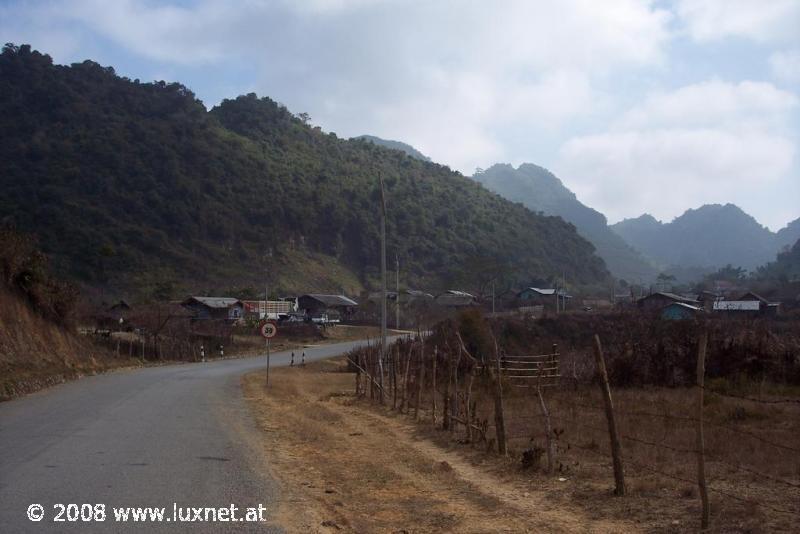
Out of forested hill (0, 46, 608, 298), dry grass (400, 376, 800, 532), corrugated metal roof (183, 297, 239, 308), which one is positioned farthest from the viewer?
forested hill (0, 46, 608, 298)

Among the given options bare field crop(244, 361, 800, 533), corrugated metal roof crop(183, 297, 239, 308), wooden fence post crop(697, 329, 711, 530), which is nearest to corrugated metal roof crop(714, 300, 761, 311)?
corrugated metal roof crop(183, 297, 239, 308)

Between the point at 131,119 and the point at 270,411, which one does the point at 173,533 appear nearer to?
the point at 270,411

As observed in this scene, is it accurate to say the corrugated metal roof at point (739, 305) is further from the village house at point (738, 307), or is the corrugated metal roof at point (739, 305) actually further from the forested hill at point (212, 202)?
the forested hill at point (212, 202)

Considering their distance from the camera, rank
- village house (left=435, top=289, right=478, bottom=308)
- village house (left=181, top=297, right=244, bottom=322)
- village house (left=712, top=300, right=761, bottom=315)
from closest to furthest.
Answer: village house (left=712, top=300, right=761, bottom=315) → village house (left=181, top=297, right=244, bottom=322) → village house (left=435, top=289, right=478, bottom=308)

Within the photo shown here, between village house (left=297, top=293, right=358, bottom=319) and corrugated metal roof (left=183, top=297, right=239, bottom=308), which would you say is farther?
village house (left=297, top=293, right=358, bottom=319)

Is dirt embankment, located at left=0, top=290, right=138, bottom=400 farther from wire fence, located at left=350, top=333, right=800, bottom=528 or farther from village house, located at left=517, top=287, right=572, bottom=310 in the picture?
village house, located at left=517, top=287, right=572, bottom=310

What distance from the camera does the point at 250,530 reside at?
7883mm

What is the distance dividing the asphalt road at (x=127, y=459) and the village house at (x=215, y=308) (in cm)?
4883

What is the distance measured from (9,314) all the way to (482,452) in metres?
25.1

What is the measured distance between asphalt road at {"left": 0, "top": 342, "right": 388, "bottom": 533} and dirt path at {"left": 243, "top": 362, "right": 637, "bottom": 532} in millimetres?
559

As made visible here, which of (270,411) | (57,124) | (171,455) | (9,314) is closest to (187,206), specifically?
(57,124)

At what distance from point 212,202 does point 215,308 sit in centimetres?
2801

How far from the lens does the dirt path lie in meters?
8.73

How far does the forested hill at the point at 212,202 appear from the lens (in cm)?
8381
